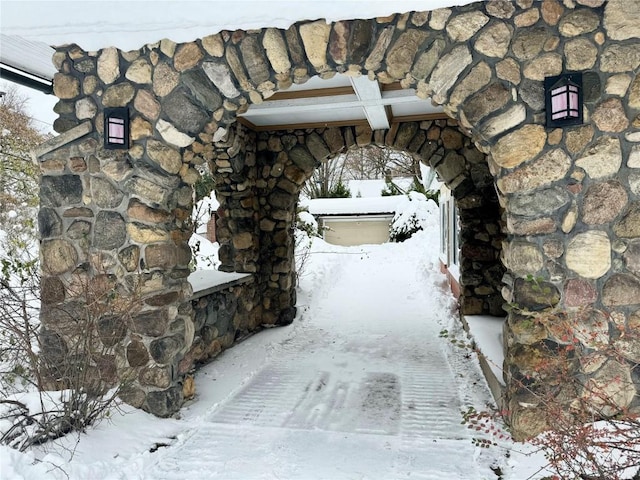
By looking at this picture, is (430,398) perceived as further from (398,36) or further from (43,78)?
(43,78)

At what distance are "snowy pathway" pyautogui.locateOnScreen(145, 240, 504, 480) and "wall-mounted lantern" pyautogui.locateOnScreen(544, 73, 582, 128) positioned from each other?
6.95 ft

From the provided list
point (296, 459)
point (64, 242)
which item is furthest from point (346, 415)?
point (64, 242)

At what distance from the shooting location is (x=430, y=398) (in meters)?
3.94

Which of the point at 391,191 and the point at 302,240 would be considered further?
the point at 391,191

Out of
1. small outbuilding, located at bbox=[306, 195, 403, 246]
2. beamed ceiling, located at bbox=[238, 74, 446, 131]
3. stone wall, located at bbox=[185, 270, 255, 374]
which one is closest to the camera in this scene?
beamed ceiling, located at bbox=[238, 74, 446, 131]

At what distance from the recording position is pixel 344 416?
360cm

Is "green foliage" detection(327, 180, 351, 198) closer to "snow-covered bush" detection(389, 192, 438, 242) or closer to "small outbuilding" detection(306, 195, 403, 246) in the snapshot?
"small outbuilding" detection(306, 195, 403, 246)

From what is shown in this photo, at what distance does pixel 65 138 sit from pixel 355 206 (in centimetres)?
1576

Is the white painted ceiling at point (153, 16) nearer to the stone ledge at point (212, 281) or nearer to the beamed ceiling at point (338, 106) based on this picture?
the beamed ceiling at point (338, 106)

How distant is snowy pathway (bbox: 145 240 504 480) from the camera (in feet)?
9.30

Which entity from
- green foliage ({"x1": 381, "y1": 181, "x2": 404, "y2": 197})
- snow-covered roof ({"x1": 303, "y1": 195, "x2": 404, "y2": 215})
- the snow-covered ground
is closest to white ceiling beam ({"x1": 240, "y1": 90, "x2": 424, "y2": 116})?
the snow-covered ground

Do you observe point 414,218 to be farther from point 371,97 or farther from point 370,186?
point 371,97

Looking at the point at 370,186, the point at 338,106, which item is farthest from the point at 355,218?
the point at 338,106

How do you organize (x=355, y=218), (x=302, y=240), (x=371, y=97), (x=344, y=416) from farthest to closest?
(x=355, y=218) < (x=302, y=240) < (x=371, y=97) < (x=344, y=416)
